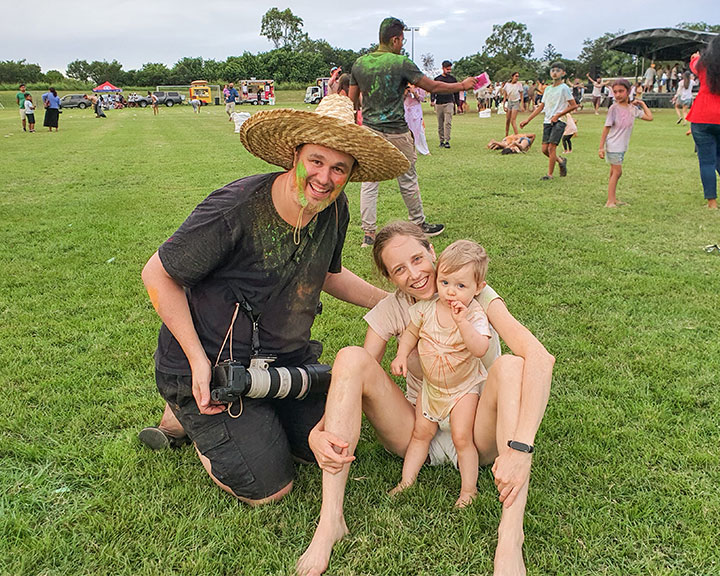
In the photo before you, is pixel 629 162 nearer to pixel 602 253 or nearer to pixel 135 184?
pixel 602 253

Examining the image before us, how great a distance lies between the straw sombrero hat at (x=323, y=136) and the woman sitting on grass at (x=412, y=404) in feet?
0.95

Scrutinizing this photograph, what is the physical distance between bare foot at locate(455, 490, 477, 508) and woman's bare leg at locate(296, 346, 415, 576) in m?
0.41

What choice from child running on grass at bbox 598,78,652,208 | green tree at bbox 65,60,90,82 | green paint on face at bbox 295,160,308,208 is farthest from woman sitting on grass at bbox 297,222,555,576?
green tree at bbox 65,60,90,82

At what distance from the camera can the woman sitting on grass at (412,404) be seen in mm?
2096

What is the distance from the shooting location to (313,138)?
2301 mm

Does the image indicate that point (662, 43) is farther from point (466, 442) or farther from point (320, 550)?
point (320, 550)

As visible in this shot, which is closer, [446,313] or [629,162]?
[446,313]

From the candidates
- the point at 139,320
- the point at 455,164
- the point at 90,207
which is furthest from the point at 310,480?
the point at 455,164

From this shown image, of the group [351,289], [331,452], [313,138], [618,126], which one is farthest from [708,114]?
[331,452]

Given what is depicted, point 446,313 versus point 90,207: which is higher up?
point 446,313

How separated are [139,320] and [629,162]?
35.4 ft

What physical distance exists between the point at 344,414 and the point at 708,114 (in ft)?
22.3

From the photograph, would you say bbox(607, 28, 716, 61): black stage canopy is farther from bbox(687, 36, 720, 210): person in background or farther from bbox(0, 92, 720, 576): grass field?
bbox(0, 92, 720, 576): grass field

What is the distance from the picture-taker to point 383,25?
20.4ft
